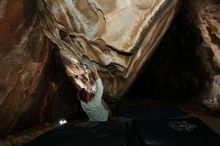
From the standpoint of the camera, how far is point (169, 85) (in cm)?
675

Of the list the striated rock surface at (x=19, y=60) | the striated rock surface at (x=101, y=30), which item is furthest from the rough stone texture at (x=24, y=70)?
the striated rock surface at (x=101, y=30)

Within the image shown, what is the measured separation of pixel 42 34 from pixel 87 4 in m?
0.66

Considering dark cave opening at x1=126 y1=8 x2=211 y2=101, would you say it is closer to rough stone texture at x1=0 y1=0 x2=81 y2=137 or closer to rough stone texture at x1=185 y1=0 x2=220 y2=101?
rough stone texture at x1=185 y1=0 x2=220 y2=101

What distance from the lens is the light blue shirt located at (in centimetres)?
400

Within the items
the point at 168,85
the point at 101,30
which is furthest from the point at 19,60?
the point at 168,85

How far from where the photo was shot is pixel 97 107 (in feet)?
13.3

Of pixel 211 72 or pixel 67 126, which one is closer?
pixel 67 126

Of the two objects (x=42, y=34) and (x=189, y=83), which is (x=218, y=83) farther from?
(x=42, y=34)

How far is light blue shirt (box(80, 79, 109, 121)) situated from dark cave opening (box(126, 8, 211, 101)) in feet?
5.64

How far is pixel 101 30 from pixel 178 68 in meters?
3.04

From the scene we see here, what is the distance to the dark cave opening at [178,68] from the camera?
17.9 ft

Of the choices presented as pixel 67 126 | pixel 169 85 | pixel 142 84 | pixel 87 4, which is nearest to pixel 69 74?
pixel 67 126

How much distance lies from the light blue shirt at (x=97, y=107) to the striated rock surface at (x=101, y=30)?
0.20 m

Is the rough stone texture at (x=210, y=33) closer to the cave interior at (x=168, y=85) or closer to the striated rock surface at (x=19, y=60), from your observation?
the cave interior at (x=168, y=85)
